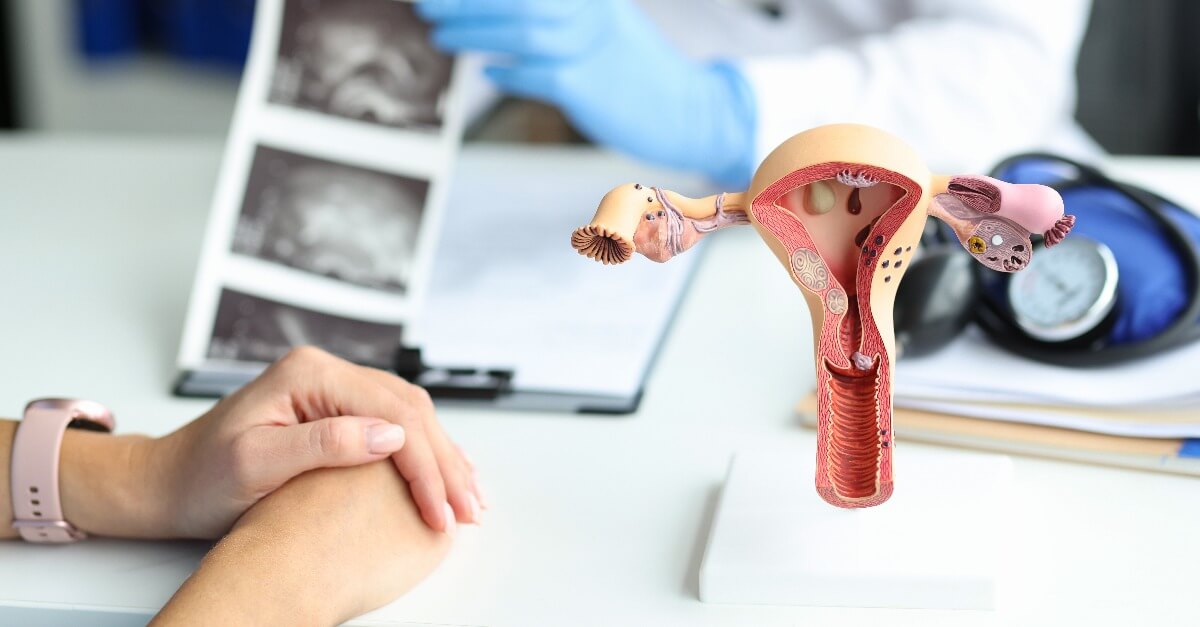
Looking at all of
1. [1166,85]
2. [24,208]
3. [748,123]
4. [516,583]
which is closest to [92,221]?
[24,208]

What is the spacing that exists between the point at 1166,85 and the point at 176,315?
→ 137 cm

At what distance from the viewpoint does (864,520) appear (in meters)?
0.52

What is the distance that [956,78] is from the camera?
1096 mm

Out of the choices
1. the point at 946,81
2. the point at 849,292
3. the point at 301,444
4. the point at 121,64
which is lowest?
the point at 121,64

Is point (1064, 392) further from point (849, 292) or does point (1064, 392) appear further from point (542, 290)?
point (542, 290)

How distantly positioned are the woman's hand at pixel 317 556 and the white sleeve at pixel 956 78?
2.07 ft

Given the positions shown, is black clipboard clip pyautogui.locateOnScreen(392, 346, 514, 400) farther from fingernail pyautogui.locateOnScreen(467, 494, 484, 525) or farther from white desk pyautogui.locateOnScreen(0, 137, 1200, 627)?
fingernail pyautogui.locateOnScreen(467, 494, 484, 525)

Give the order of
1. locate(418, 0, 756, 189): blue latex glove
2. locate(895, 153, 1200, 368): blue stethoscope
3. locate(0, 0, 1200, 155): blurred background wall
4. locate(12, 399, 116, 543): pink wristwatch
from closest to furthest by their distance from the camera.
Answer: locate(12, 399, 116, 543): pink wristwatch < locate(895, 153, 1200, 368): blue stethoscope < locate(418, 0, 756, 189): blue latex glove < locate(0, 0, 1200, 155): blurred background wall

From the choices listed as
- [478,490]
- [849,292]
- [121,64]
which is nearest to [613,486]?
[478,490]

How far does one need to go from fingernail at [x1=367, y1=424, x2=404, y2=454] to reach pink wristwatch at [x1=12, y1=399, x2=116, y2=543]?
0.52 ft

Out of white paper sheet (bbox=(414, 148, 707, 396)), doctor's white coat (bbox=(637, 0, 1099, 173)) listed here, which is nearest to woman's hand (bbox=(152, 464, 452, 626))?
white paper sheet (bbox=(414, 148, 707, 396))

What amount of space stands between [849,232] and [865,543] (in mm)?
137

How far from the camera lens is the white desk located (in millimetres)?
506

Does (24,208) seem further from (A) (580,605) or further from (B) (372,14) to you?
(A) (580,605)
